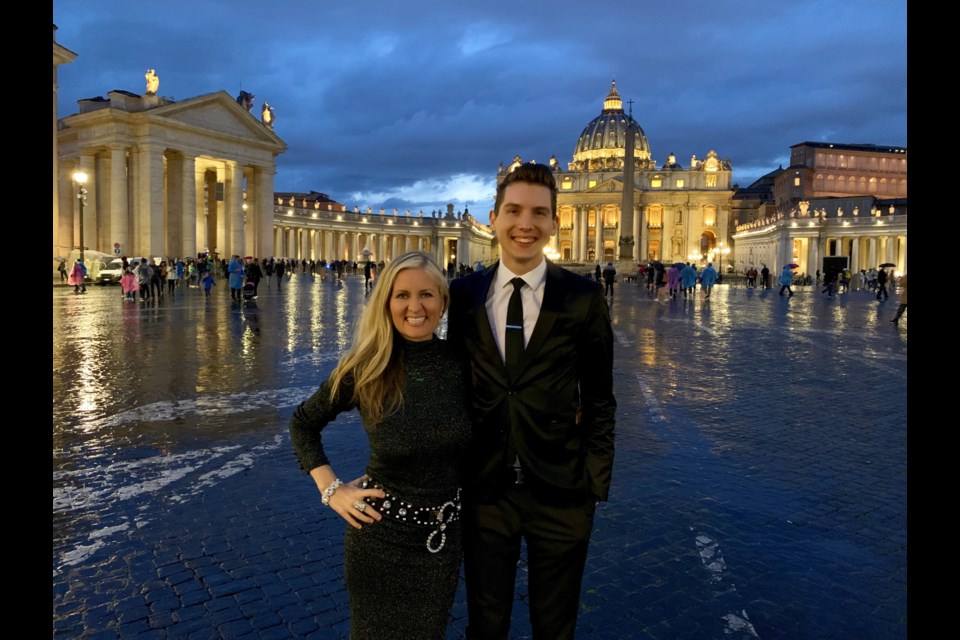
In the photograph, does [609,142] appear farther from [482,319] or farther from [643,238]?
[482,319]

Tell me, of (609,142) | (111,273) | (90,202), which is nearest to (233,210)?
(90,202)

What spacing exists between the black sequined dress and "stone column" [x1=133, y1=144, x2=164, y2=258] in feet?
142

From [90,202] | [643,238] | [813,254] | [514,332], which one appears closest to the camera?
[514,332]

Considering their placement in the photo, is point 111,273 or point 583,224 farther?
point 583,224

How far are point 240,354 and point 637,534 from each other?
857cm

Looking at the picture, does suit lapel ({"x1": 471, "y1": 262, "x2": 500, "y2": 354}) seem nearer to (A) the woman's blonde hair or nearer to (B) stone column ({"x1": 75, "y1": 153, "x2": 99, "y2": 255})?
(A) the woman's blonde hair

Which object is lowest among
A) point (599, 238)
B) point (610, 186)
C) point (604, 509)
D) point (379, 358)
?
point (604, 509)

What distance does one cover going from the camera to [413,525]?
2207 mm

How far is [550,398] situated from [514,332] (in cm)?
24

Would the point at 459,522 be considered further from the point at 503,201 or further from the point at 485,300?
the point at 503,201

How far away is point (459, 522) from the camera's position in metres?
2.31

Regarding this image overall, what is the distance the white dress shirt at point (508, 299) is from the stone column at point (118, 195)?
142 ft

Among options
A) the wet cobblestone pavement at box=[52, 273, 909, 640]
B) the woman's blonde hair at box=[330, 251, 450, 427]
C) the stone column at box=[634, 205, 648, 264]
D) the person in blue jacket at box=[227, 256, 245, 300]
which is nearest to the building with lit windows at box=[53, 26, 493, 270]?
the person in blue jacket at box=[227, 256, 245, 300]
